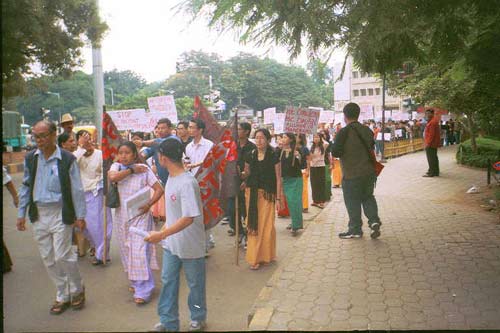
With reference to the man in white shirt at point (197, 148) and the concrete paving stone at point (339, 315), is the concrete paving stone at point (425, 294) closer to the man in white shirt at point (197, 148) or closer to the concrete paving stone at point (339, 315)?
the concrete paving stone at point (339, 315)

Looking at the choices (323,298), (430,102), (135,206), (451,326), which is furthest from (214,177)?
(430,102)

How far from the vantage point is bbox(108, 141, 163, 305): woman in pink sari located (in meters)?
4.34

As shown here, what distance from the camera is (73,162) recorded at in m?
3.84

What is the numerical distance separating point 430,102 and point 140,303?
15.6 metres

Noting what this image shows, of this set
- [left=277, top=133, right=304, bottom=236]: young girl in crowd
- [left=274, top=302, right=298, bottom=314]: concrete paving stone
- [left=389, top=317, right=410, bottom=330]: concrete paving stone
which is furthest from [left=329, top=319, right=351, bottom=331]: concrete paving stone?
[left=277, top=133, right=304, bottom=236]: young girl in crowd

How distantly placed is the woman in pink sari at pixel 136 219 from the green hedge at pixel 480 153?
11.9m

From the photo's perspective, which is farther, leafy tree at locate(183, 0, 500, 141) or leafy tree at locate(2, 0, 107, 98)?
leafy tree at locate(183, 0, 500, 141)

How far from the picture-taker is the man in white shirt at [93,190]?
552 cm

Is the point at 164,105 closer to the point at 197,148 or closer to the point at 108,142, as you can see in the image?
the point at 197,148

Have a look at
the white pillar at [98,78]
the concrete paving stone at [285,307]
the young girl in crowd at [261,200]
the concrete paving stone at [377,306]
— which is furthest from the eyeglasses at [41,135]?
the concrete paving stone at [377,306]

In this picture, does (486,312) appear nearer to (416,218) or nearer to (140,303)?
(140,303)

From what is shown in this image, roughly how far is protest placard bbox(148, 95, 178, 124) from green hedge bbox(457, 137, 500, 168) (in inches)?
376

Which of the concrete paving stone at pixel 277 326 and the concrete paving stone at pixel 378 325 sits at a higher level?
the concrete paving stone at pixel 378 325

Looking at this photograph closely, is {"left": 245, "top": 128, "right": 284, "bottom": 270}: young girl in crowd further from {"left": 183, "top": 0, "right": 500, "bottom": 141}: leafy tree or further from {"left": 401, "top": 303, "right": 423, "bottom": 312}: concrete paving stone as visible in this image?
{"left": 401, "top": 303, "right": 423, "bottom": 312}: concrete paving stone
